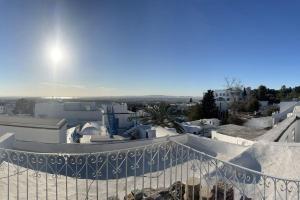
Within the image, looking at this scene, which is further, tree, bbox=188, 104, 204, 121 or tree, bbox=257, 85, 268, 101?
tree, bbox=257, 85, 268, 101

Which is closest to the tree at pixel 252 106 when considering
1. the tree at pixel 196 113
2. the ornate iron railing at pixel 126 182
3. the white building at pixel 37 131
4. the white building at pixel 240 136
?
the tree at pixel 196 113

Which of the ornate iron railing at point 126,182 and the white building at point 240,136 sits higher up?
the ornate iron railing at point 126,182

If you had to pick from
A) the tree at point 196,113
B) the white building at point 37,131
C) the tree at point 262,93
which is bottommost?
the tree at point 196,113

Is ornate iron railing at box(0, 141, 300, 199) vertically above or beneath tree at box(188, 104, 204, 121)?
above

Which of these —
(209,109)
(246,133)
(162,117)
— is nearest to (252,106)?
(209,109)

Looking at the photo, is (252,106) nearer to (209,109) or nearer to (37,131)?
(209,109)

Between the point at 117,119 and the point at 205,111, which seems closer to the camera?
the point at 117,119

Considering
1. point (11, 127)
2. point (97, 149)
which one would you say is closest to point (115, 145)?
A: point (97, 149)

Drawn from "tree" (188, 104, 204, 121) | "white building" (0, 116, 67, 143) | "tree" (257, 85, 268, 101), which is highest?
"tree" (257, 85, 268, 101)

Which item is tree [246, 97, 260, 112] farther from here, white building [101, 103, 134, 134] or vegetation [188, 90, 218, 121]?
white building [101, 103, 134, 134]

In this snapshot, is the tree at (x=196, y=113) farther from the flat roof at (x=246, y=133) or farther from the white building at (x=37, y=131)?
the white building at (x=37, y=131)

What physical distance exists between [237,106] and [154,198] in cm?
4424

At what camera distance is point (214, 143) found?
8391 mm

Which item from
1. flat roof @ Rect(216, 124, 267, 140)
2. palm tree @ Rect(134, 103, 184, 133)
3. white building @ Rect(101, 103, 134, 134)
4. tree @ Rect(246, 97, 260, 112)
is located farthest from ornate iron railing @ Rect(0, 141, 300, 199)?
tree @ Rect(246, 97, 260, 112)
